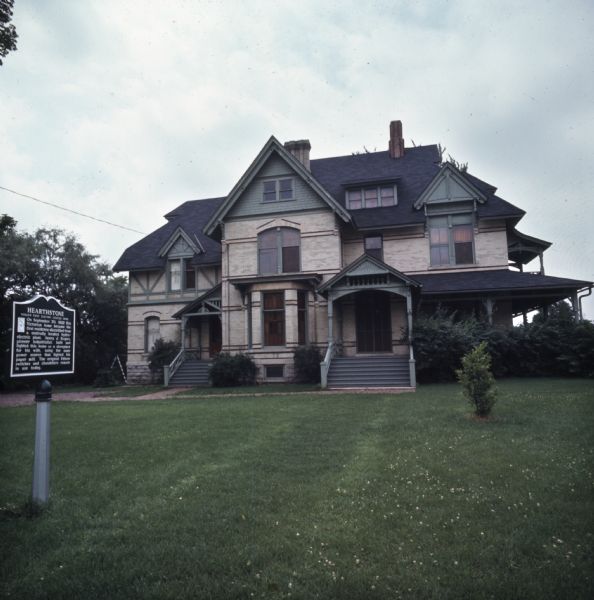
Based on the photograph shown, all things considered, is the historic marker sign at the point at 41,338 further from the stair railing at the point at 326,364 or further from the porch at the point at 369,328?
the porch at the point at 369,328

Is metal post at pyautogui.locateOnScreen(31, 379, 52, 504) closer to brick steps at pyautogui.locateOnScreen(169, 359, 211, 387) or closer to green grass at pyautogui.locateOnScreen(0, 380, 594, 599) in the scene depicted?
green grass at pyautogui.locateOnScreen(0, 380, 594, 599)

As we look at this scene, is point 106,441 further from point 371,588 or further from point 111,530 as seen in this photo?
point 371,588

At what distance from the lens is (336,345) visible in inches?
874

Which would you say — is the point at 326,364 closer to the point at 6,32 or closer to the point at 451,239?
the point at 451,239

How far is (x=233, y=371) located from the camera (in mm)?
20922

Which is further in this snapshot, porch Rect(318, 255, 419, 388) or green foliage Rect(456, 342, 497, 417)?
porch Rect(318, 255, 419, 388)

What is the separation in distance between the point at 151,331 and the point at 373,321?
47.4 feet

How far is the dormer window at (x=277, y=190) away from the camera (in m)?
23.3

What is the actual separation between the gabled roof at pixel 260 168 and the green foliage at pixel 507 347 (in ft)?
23.8

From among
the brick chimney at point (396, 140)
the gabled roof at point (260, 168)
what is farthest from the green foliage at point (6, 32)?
the brick chimney at point (396, 140)

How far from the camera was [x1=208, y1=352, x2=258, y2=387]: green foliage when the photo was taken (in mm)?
20969

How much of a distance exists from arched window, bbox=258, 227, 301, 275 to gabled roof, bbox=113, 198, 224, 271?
486 centimetres

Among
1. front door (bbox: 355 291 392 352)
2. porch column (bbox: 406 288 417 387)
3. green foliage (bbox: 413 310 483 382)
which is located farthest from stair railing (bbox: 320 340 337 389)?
green foliage (bbox: 413 310 483 382)

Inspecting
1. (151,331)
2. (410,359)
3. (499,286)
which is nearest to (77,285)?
(151,331)
